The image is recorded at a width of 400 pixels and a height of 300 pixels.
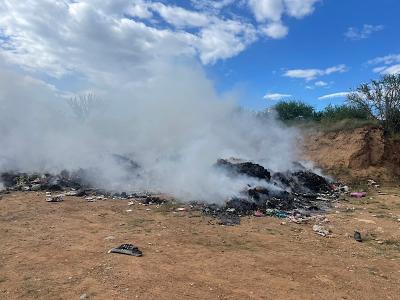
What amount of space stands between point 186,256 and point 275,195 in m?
4.81

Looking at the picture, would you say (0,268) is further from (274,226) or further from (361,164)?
(361,164)

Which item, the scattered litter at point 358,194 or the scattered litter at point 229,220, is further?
the scattered litter at point 358,194

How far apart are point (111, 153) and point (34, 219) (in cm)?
619

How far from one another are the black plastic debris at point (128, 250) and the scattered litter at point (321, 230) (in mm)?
3490

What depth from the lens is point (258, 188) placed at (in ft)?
30.9

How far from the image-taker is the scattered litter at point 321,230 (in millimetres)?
6827

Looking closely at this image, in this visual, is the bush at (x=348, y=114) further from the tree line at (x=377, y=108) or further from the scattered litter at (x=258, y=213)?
the scattered litter at (x=258, y=213)

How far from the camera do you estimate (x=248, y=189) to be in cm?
927

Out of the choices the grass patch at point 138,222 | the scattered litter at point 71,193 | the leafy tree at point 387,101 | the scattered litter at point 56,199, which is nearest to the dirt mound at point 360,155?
the leafy tree at point 387,101

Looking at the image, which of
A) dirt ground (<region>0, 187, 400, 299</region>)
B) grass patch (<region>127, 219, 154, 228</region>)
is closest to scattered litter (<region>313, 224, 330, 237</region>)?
dirt ground (<region>0, 187, 400, 299</region>)

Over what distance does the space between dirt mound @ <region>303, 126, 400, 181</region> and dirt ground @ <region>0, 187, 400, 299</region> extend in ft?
20.0

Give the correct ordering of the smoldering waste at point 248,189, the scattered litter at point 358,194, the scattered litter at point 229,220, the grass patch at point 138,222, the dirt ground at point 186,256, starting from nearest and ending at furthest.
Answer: the dirt ground at point 186,256 < the grass patch at point 138,222 < the scattered litter at point 229,220 < the smoldering waste at point 248,189 < the scattered litter at point 358,194

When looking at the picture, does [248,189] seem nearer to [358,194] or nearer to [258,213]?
[258,213]

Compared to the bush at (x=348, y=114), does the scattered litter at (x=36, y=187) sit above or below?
below
